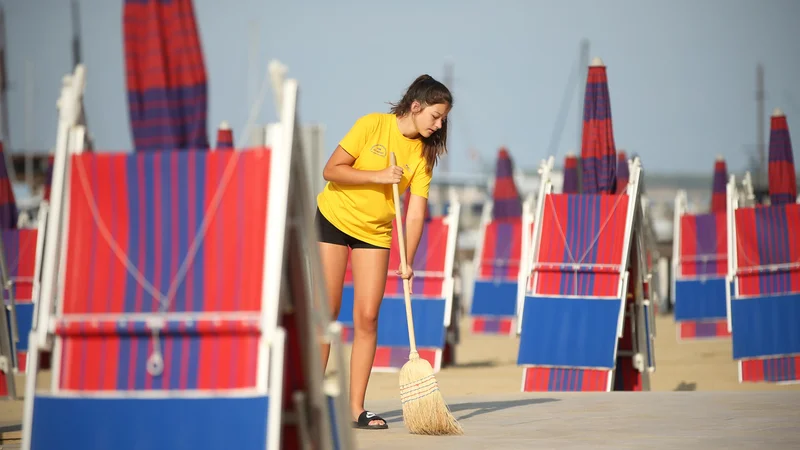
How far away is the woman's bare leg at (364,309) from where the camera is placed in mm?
5004

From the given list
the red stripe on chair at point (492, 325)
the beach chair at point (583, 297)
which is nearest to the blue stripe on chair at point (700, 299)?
the red stripe on chair at point (492, 325)

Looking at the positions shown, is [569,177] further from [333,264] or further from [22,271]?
[333,264]

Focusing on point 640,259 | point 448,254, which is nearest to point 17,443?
point 640,259

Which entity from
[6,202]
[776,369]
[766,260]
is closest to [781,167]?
[766,260]

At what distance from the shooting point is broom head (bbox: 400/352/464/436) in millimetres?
4738

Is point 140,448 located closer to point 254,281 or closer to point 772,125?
point 254,281

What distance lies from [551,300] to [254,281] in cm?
470

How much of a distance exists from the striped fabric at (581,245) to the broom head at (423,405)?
2.92 meters

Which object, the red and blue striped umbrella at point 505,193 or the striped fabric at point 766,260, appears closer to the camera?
the striped fabric at point 766,260

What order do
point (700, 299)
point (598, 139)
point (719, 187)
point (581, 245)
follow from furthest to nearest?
point (719, 187) < point (700, 299) < point (598, 139) < point (581, 245)

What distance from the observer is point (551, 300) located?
7.69 m

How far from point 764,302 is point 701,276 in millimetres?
6083

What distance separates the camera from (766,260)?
8.89m

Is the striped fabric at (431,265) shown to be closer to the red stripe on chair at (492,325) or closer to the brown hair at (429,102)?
the brown hair at (429,102)
